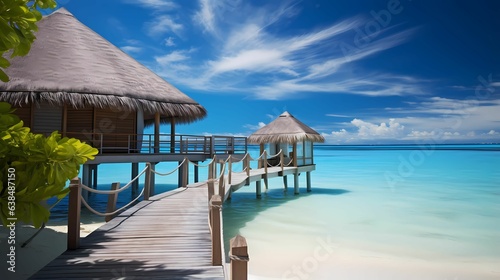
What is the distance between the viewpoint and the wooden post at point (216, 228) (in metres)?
3.60

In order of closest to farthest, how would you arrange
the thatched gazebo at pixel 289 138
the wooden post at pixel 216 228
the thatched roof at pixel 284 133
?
1. the wooden post at pixel 216 228
2. the thatched roof at pixel 284 133
3. the thatched gazebo at pixel 289 138

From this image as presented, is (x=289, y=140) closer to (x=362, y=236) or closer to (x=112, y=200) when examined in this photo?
(x=362, y=236)

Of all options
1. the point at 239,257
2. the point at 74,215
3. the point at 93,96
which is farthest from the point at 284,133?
the point at 239,257

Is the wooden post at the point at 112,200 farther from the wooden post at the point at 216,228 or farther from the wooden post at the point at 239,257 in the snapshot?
the wooden post at the point at 239,257

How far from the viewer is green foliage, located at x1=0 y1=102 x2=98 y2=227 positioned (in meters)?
2.56

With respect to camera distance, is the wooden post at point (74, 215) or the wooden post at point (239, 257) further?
the wooden post at point (74, 215)

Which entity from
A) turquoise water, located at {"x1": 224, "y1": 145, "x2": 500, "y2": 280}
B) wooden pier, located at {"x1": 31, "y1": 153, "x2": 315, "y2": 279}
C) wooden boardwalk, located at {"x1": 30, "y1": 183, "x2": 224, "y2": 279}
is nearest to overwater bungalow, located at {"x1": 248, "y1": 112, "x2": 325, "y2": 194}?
turquoise water, located at {"x1": 224, "y1": 145, "x2": 500, "y2": 280}

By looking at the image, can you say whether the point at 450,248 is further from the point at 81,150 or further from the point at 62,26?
the point at 62,26

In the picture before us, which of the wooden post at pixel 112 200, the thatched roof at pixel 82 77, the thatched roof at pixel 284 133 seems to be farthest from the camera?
the thatched roof at pixel 284 133

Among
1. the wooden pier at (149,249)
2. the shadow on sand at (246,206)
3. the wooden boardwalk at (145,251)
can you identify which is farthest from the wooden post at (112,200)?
the shadow on sand at (246,206)

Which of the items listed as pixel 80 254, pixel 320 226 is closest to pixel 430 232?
pixel 320 226

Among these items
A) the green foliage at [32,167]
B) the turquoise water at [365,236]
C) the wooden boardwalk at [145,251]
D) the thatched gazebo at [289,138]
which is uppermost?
the thatched gazebo at [289,138]

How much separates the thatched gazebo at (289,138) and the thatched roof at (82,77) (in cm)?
410

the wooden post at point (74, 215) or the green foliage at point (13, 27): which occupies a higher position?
the green foliage at point (13, 27)
